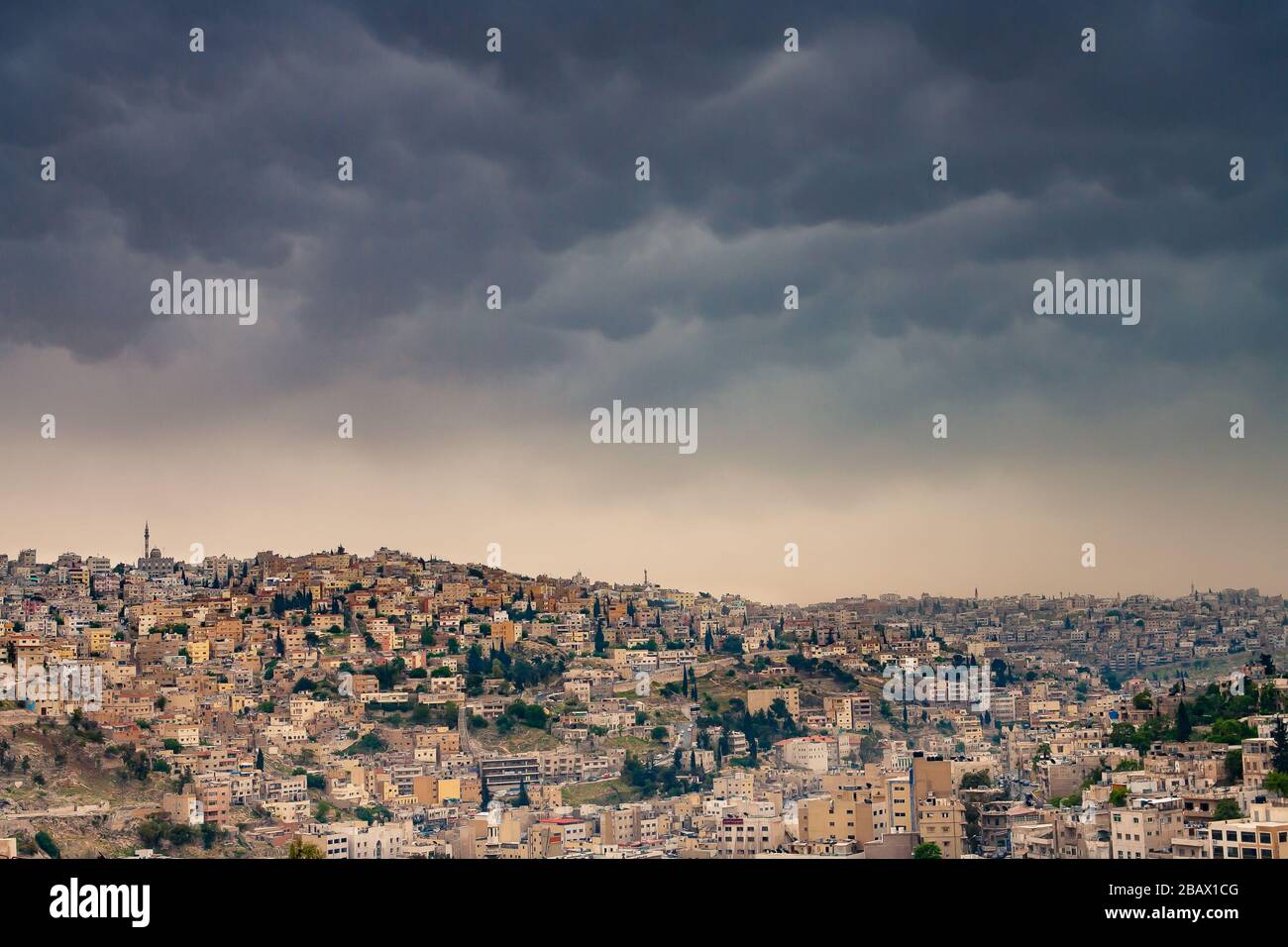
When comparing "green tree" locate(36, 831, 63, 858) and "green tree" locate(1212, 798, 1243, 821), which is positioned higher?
"green tree" locate(1212, 798, 1243, 821)

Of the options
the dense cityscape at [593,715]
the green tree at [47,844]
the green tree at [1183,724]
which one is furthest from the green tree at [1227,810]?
the green tree at [47,844]

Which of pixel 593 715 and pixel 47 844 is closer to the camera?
pixel 47 844

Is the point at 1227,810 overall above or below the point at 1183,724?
below

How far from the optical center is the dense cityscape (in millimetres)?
17062

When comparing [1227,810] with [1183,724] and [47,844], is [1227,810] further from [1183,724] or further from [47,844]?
[47,844]

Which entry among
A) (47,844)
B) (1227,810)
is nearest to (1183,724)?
(1227,810)

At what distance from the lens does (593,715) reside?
24.5 meters

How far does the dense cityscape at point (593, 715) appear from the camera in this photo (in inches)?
672

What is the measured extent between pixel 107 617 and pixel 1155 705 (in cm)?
1880

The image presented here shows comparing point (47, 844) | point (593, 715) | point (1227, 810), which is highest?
point (593, 715)

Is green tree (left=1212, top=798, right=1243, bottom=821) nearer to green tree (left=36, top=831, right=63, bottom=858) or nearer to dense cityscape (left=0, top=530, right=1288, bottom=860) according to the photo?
dense cityscape (left=0, top=530, right=1288, bottom=860)

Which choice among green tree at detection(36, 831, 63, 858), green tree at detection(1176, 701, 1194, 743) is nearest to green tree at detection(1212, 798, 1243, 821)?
green tree at detection(1176, 701, 1194, 743)
